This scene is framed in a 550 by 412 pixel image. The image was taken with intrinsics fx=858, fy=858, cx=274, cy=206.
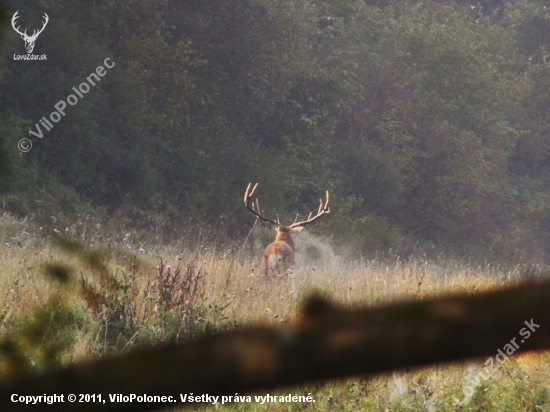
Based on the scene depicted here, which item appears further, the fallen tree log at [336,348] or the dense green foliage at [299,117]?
the dense green foliage at [299,117]

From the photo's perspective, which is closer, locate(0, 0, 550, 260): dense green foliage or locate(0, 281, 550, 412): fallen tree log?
locate(0, 281, 550, 412): fallen tree log

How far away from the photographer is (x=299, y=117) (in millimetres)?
23547

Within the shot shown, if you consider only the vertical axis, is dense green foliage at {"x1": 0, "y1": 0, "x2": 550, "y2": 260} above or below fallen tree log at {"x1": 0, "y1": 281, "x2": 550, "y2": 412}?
below

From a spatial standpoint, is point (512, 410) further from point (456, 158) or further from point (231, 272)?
point (456, 158)

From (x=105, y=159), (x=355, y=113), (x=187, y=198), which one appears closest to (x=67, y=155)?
(x=105, y=159)

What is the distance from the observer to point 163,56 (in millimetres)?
19781

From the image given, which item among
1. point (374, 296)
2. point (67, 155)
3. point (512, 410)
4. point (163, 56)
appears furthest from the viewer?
point (163, 56)

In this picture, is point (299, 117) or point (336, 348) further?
point (299, 117)

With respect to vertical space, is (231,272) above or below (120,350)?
below

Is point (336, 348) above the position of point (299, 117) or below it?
above

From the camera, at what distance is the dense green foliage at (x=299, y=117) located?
17.7m

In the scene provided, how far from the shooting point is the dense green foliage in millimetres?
17688

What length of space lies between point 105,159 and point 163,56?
292 cm

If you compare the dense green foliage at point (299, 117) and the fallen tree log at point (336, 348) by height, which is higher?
the fallen tree log at point (336, 348)
